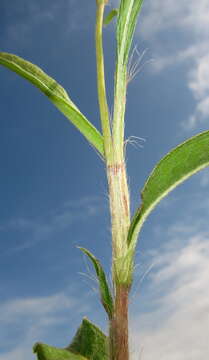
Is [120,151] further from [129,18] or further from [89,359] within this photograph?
[89,359]

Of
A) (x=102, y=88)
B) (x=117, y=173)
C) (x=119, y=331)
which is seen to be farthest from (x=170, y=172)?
(x=119, y=331)

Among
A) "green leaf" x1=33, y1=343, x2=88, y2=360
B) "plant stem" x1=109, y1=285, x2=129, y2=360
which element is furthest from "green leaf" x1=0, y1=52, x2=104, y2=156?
"green leaf" x1=33, y1=343, x2=88, y2=360

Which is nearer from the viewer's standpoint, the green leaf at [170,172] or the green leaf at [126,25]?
the green leaf at [170,172]

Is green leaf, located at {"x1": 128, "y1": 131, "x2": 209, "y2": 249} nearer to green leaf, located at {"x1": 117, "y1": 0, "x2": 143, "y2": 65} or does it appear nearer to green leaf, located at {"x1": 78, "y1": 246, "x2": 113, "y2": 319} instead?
green leaf, located at {"x1": 78, "y1": 246, "x2": 113, "y2": 319}

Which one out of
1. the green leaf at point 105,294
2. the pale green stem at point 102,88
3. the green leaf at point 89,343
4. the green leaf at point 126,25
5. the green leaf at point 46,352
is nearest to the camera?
the green leaf at point 46,352

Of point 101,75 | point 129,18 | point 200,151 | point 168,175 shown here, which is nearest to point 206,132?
point 200,151

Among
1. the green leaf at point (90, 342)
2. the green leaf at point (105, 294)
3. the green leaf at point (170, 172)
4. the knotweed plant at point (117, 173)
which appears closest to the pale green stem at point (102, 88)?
the knotweed plant at point (117, 173)

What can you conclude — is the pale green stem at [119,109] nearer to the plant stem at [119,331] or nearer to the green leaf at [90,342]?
the plant stem at [119,331]

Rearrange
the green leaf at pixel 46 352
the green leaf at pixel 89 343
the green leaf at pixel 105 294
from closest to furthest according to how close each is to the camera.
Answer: the green leaf at pixel 46 352, the green leaf at pixel 105 294, the green leaf at pixel 89 343
